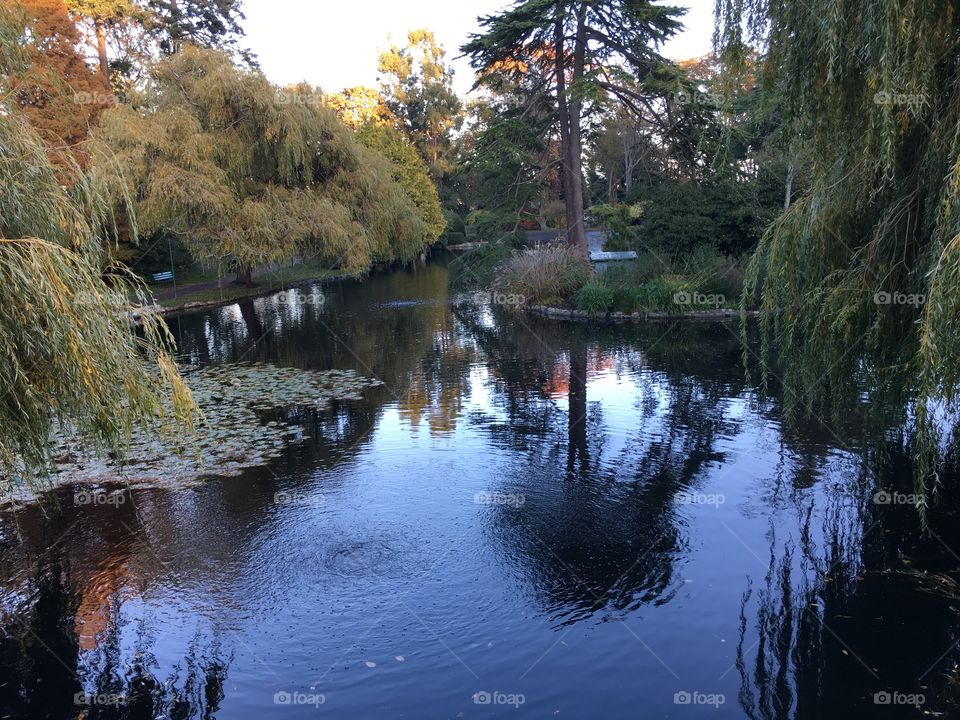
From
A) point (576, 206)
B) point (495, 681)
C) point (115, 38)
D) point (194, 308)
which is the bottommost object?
point (495, 681)

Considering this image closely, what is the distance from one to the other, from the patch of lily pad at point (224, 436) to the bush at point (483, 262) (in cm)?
1262

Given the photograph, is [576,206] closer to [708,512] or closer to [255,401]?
[255,401]

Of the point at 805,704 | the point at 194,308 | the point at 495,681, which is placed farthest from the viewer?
the point at 194,308

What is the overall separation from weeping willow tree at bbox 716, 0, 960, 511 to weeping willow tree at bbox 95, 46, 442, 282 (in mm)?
19942

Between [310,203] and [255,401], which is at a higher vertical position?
[310,203]

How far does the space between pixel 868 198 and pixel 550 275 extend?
17.3 m

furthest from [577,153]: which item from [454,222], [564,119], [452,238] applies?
[452,238]

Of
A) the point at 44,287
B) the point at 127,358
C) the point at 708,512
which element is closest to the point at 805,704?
the point at 708,512

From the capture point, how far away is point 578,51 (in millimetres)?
24750

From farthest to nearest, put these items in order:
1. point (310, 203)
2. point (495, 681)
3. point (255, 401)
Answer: point (310, 203) → point (255, 401) → point (495, 681)

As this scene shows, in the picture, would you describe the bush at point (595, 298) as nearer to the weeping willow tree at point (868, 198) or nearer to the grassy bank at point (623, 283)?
the grassy bank at point (623, 283)

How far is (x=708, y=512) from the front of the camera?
27.5ft

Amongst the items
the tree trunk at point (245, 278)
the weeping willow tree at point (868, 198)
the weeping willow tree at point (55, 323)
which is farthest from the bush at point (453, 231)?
the weeping willow tree at point (55, 323)

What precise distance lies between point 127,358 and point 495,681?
12.5 feet
